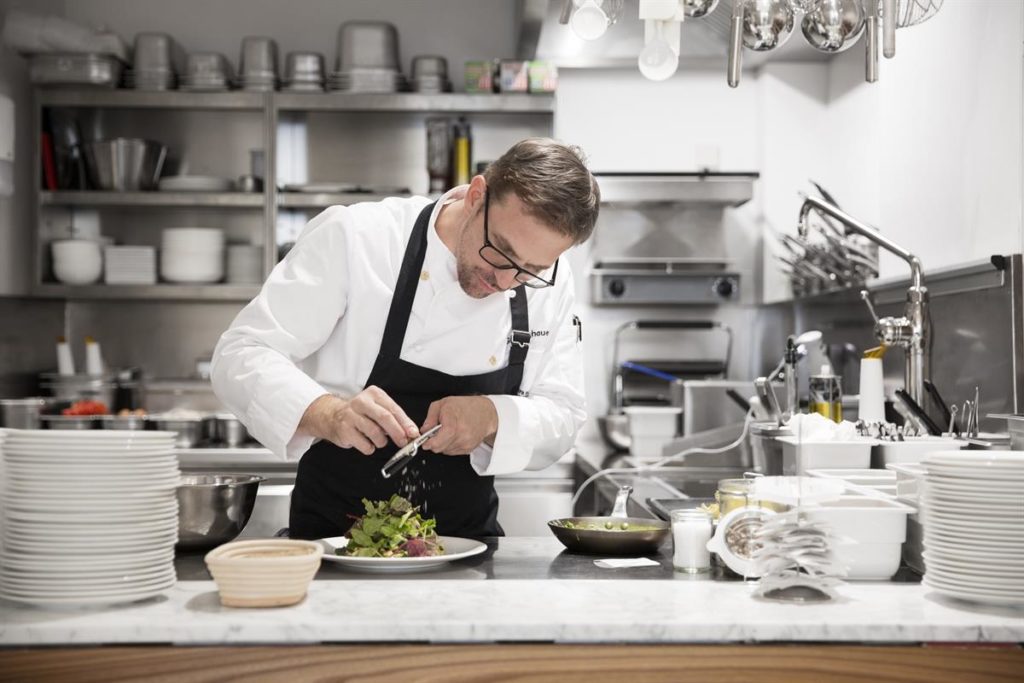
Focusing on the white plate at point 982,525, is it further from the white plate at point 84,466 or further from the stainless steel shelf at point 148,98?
the stainless steel shelf at point 148,98

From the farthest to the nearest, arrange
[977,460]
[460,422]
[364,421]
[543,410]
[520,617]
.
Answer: [543,410] < [460,422] < [364,421] < [977,460] < [520,617]

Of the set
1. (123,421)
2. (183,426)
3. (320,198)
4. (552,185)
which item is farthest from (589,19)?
(123,421)

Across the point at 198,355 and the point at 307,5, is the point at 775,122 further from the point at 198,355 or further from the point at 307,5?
the point at 198,355

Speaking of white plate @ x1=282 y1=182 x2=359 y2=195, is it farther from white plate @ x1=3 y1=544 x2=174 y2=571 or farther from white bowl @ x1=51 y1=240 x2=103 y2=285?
white plate @ x1=3 y1=544 x2=174 y2=571

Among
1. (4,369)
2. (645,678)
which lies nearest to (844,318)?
(645,678)

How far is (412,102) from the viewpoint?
15.6 ft

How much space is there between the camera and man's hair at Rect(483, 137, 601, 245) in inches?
82.7

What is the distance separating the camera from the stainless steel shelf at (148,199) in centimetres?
468

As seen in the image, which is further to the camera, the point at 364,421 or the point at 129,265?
the point at 129,265

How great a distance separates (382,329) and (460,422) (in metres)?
0.39

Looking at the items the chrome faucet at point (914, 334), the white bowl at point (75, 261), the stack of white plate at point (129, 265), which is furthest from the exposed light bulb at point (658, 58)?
the white bowl at point (75, 261)

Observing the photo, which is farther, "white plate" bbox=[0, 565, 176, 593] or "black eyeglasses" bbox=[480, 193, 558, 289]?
"black eyeglasses" bbox=[480, 193, 558, 289]

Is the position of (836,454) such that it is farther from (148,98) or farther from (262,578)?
(148,98)

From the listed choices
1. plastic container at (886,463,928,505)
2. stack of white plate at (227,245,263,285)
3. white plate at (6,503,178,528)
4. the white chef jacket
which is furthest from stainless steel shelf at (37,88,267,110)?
plastic container at (886,463,928,505)
